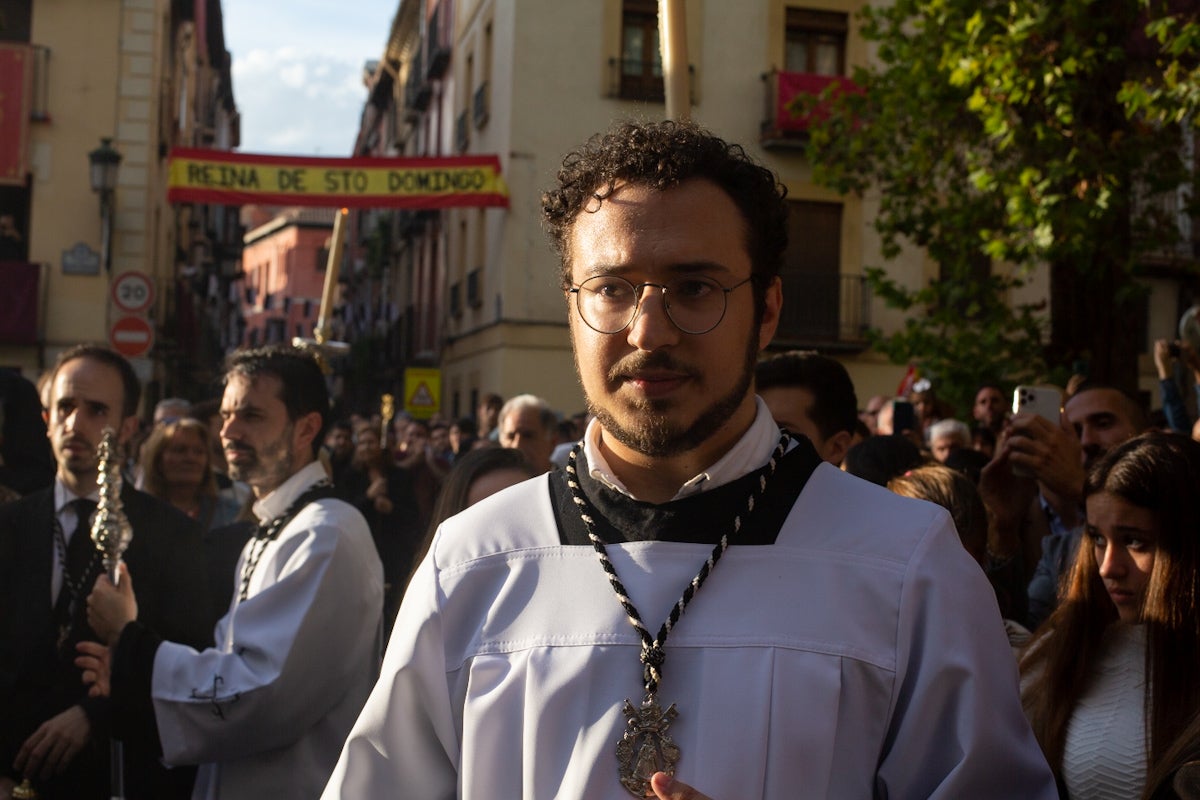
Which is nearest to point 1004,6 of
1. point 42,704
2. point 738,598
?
point 42,704

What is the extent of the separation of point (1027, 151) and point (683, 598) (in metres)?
9.13

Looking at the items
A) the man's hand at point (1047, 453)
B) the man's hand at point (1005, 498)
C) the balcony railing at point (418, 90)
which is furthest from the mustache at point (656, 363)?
the balcony railing at point (418, 90)

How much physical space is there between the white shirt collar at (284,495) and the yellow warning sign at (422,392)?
565 inches

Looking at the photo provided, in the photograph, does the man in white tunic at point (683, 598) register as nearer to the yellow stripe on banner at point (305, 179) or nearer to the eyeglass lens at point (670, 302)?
the eyeglass lens at point (670, 302)

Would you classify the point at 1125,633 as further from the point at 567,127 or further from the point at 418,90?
the point at 418,90

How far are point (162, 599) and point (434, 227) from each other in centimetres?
2748

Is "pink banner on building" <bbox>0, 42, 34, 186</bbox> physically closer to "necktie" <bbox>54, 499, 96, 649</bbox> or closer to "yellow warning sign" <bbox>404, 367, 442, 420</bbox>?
"yellow warning sign" <bbox>404, 367, 442, 420</bbox>

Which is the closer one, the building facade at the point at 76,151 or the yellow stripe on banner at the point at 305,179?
the yellow stripe on banner at the point at 305,179

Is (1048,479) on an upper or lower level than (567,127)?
lower

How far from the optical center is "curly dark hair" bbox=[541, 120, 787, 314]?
227 cm

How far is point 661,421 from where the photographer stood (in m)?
2.22

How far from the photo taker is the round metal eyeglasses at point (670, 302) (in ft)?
7.29

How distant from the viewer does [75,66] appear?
21.8 metres

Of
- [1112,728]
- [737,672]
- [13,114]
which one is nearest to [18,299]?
[13,114]
